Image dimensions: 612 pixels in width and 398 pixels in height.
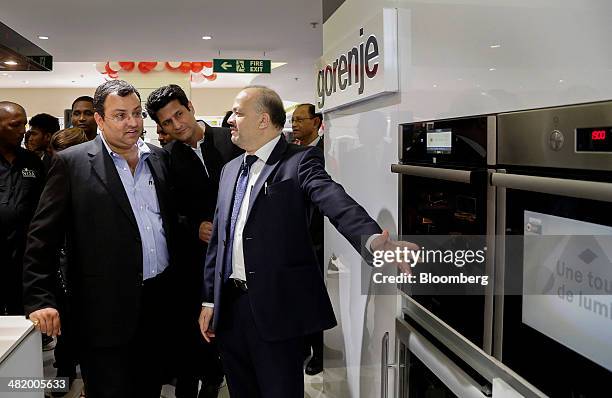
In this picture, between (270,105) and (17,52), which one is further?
(17,52)

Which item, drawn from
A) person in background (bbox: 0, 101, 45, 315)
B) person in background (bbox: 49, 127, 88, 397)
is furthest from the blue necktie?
person in background (bbox: 0, 101, 45, 315)

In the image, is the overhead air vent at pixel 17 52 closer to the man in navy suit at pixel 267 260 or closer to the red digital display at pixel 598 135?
the man in navy suit at pixel 267 260

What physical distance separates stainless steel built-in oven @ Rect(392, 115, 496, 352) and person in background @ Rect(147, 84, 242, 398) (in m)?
1.53

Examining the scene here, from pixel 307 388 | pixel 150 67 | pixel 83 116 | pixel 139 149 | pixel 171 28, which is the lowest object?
pixel 307 388

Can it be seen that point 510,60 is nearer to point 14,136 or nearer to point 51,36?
point 14,136

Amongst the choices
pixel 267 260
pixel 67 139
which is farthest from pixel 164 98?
pixel 267 260

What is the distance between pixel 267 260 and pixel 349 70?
0.92 metres

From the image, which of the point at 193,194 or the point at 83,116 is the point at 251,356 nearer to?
the point at 193,194

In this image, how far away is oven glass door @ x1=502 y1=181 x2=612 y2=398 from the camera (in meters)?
0.85

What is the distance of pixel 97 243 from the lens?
224cm

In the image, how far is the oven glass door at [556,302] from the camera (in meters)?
0.85

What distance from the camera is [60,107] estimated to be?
17.4m

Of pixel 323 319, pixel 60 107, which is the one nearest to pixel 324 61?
pixel 323 319

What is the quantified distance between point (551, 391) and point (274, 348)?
1325mm
